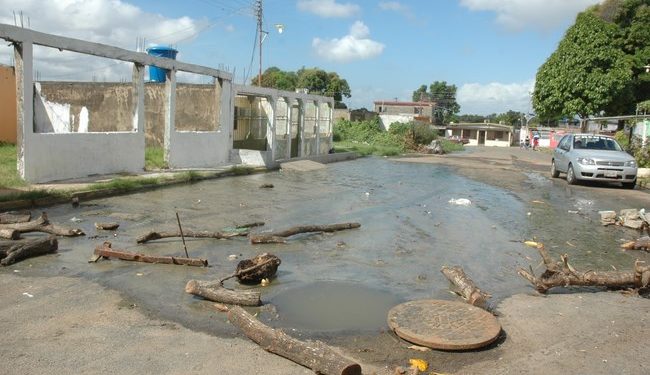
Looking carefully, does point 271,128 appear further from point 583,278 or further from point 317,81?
point 317,81

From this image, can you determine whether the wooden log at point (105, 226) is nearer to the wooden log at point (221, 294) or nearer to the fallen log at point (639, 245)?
the wooden log at point (221, 294)

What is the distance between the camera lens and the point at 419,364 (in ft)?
14.1

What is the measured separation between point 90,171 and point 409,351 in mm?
12712

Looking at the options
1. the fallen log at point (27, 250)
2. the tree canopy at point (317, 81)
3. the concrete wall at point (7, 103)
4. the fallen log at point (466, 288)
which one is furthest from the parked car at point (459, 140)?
the fallen log at point (27, 250)

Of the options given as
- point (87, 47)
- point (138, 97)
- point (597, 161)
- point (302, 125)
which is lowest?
point (597, 161)

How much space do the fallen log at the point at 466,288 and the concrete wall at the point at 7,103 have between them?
21.0 m

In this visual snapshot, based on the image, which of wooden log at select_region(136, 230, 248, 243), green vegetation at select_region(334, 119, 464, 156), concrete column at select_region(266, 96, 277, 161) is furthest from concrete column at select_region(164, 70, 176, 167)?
green vegetation at select_region(334, 119, 464, 156)

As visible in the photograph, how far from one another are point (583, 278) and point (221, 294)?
4043 millimetres

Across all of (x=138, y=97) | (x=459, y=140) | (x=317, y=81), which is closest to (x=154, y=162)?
(x=138, y=97)

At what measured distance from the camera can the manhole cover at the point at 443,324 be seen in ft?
15.2

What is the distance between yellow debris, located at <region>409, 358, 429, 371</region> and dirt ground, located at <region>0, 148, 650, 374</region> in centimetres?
6

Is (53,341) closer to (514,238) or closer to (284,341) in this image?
(284,341)

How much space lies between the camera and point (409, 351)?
458 centimetres

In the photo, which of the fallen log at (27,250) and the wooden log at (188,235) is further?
the wooden log at (188,235)
